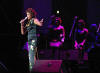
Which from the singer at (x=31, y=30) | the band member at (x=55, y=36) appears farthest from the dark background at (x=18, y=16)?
the singer at (x=31, y=30)

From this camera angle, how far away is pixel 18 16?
9961mm

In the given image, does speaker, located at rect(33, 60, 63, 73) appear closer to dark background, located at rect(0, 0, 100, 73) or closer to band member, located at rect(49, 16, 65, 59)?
dark background, located at rect(0, 0, 100, 73)

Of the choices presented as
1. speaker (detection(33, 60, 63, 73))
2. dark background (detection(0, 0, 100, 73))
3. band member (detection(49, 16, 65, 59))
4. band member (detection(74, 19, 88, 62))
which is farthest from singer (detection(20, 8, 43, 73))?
band member (detection(74, 19, 88, 62))

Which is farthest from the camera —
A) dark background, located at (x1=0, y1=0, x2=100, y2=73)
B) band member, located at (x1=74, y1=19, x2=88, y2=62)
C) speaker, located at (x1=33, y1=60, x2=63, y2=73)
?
dark background, located at (x1=0, y1=0, x2=100, y2=73)

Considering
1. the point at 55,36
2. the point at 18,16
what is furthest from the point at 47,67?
the point at 18,16

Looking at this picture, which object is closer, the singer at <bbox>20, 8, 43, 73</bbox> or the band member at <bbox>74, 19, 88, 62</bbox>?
the singer at <bbox>20, 8, 43, 73</bbox>

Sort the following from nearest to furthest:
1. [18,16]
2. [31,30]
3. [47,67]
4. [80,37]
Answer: [47,67], [31,30], [80,37], [18,16]

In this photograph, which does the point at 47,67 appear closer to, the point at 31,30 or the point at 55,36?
the point at 31,30

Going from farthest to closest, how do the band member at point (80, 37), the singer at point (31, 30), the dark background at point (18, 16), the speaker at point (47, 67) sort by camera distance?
1. the dark background at point (18, 16)
2. the band member at point (80, 37)
3. the singer at point (31, 30)
4. the speaker at point (47, 67)

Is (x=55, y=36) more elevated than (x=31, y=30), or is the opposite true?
(x=31, y=30)

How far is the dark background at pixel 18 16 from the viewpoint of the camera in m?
8.91

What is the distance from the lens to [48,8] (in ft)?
35.7

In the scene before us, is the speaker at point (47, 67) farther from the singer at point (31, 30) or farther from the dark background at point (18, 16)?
the dark background at point (18, 16)

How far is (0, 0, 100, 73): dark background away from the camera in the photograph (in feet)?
29.2
